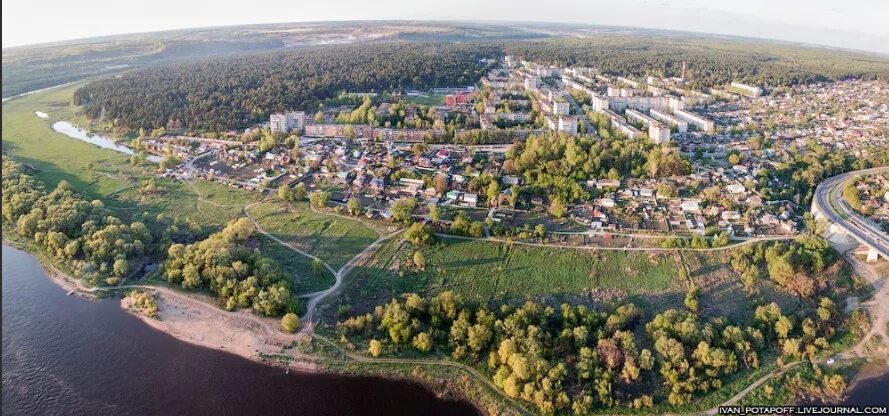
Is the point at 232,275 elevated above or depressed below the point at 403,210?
below

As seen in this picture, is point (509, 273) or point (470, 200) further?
point (470, 200)

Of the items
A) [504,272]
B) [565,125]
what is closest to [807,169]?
[565,125]

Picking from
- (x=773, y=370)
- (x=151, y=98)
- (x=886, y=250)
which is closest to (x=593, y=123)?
(x=886, y=250)

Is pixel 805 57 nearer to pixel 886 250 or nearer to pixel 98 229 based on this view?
pixel 886 250

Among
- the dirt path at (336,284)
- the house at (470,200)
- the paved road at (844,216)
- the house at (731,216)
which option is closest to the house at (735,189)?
the house at (731,216)

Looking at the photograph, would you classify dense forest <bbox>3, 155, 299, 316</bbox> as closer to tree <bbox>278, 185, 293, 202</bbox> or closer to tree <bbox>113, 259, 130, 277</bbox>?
tree <bbox>113, 259, 130, 277</bbox>

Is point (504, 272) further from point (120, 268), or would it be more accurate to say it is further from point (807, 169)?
point (807, 169)
